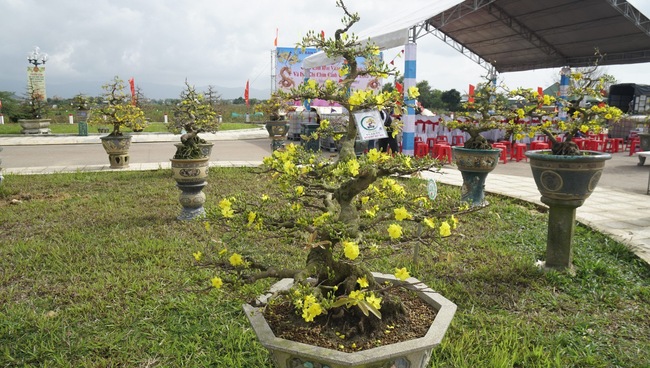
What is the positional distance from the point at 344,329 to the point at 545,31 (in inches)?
680

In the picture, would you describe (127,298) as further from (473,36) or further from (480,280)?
(473,36)

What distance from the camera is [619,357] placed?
2.39 meters

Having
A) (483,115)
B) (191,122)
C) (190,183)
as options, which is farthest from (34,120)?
(483,115)

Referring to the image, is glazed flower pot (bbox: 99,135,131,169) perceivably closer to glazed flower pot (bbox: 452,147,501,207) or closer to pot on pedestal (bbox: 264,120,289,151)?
pot on pedestal (bbox: 264,120,289,151)

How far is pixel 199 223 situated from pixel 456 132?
385 inches

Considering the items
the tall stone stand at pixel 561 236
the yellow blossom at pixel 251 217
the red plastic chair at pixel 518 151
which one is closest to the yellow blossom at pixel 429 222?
the yellow blossom at pixel 251 217

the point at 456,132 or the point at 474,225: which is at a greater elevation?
the point at 456,132

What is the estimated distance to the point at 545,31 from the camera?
52.4 feet

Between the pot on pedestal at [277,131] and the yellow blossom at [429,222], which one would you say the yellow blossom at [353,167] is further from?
the pot on pedestal at [277,131]

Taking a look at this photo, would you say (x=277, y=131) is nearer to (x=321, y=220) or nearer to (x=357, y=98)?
(x=357, y=98)

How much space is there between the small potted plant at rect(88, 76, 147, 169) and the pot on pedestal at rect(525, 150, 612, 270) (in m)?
7.68

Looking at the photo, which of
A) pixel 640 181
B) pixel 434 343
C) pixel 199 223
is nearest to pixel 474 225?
pixel 199 223

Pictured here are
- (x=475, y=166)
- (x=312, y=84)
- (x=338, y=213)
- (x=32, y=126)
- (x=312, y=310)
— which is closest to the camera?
(x=312, y=310)

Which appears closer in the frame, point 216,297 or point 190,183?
point 216,297
